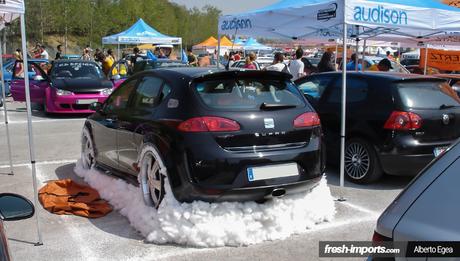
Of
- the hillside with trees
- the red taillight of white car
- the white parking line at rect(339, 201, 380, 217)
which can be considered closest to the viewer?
the red taillight of white car

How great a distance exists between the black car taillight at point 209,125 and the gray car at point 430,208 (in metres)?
2.41

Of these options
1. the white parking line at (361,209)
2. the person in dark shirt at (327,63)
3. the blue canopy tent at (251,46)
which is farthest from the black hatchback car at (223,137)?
the blue canopy tent at (251,46)

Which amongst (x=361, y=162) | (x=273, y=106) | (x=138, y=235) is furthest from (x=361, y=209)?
(x=138, y=235)

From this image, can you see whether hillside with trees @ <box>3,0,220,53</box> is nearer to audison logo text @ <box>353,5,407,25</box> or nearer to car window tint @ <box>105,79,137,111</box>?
car window tint @ <box>105,79,137,111</box>

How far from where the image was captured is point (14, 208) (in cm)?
243

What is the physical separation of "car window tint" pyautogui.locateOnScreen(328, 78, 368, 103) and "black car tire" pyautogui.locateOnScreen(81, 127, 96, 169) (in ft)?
11.5

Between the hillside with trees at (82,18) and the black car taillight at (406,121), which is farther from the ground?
the hillside with trees at (82,18)

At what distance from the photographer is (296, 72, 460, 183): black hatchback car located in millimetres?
6082

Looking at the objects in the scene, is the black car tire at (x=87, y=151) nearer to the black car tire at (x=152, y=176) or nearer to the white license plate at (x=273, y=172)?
the black car tire at (x=152, y=176)

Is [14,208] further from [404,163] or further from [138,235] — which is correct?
[404,163]

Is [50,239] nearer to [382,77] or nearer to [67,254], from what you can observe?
[67,254]

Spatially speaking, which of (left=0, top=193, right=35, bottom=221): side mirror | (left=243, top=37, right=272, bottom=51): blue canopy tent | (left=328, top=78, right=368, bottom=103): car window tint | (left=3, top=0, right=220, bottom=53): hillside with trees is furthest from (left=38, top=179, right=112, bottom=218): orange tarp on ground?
(left=3, top=0, right=220, bottom=53): hillside with trees

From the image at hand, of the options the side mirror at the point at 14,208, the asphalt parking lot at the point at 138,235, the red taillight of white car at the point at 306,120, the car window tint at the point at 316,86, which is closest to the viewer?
the side mirror at the point at 14,208

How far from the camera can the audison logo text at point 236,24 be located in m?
8.71
